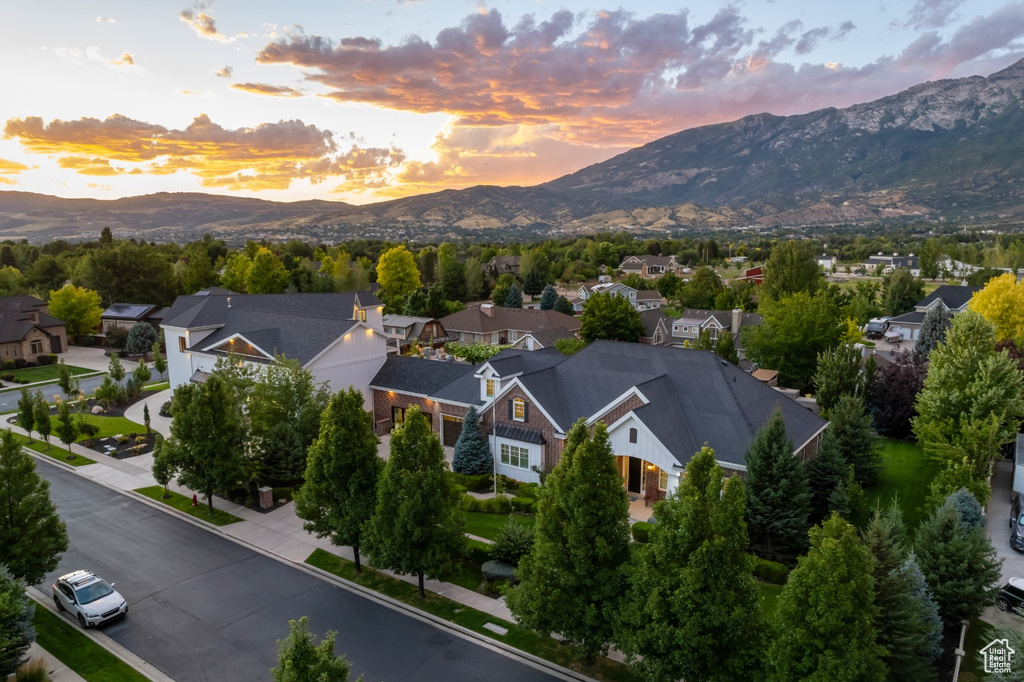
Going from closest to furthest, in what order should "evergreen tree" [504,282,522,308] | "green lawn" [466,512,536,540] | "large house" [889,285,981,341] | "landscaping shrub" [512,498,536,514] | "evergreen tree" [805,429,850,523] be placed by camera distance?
"green lawn" [466,512,536,540], "evergreen tree" [805,429,850,523], "landscaping shrub" [512,498,536,514], "large house" [889,285,981,341], "evergreen tree" [504,282,522,308]

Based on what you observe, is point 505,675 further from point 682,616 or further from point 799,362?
point 799,362

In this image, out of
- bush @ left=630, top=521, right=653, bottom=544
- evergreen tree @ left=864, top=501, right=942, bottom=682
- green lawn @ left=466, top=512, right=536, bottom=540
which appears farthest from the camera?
green lawn @ left=466, top=512, right=536, bottom=540

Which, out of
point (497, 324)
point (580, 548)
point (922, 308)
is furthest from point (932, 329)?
point (497, 324)

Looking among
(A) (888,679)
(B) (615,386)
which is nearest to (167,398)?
(B) (615,386)

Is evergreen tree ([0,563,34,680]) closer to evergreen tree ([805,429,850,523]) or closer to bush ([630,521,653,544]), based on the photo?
bush ([630,521,653,544])

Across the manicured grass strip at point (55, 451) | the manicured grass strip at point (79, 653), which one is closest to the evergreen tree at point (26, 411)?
the manicured grass strip at point (55, 451)

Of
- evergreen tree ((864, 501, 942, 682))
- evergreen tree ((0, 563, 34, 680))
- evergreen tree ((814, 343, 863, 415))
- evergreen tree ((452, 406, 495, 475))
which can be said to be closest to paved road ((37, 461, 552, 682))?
evergreen tree ((0, 563, 34, 680))

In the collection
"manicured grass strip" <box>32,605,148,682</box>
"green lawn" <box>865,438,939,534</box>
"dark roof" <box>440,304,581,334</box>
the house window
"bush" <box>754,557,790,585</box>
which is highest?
"dark roof" <box>440,304,581,334</box>

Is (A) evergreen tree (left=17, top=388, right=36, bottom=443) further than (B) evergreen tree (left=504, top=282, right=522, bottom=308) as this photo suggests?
No
